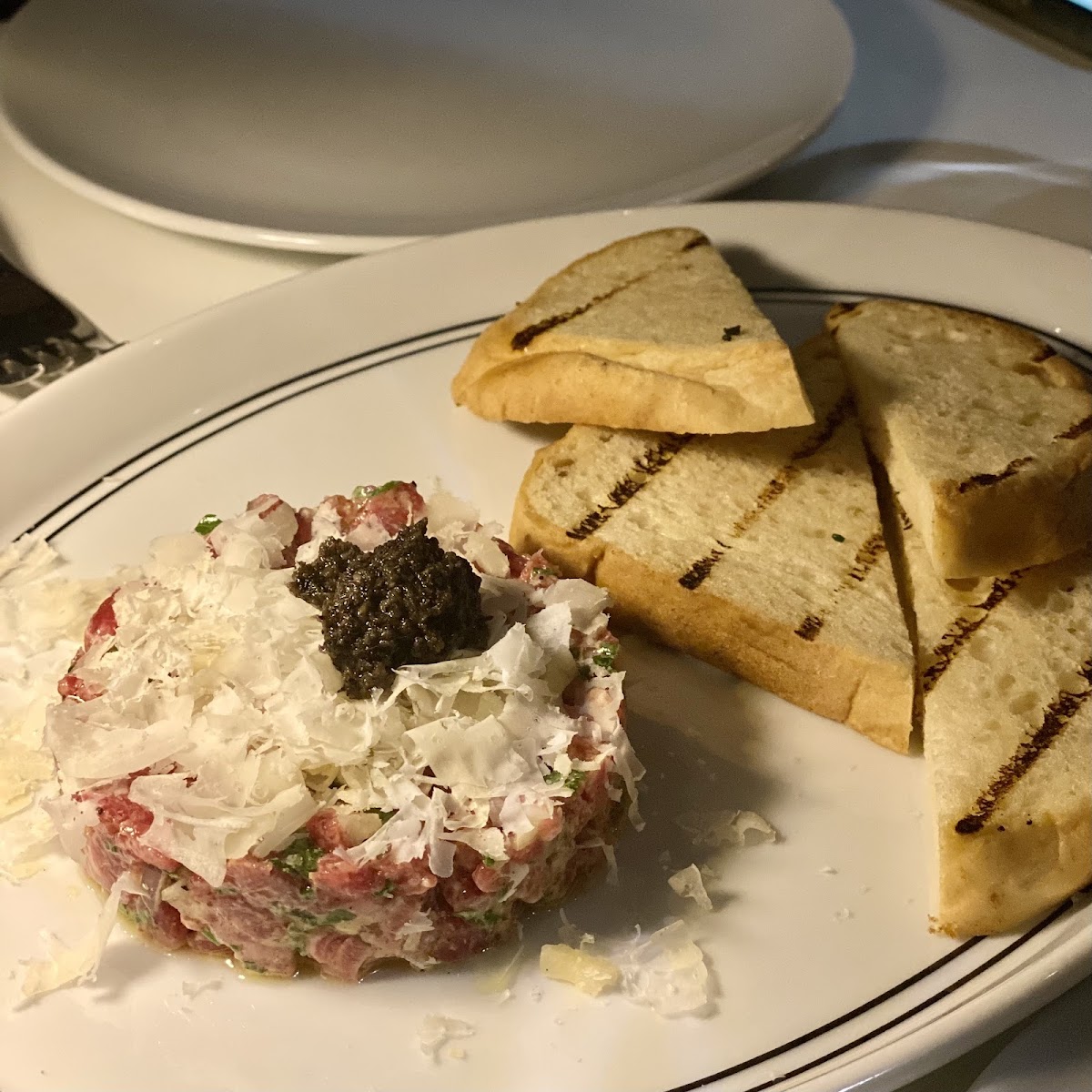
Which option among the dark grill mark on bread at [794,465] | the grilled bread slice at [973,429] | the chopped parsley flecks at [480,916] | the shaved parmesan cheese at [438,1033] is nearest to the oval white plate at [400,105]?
the grilled bread slice at [973,429]

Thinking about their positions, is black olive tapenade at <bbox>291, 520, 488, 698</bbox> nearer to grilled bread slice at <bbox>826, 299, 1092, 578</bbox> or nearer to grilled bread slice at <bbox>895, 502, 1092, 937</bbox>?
grilled bread slice at <bbox>895, 502, 1092, 937</bbox>

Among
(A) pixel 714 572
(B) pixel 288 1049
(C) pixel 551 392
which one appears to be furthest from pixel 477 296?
(B) pixel 288 1049

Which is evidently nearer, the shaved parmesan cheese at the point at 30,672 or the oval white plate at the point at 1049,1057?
the oval white plate at the point at 1049,1057

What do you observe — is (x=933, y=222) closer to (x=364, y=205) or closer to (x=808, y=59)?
(x=808, y=59)

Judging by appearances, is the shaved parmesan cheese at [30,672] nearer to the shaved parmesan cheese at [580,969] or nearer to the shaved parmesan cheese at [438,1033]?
the shaved parmesan cheese at [438,1033]

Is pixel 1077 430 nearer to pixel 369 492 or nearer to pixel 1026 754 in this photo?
pixel 1026 754

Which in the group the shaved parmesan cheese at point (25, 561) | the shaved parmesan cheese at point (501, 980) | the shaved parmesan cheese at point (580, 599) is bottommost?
the shaved parmesan cheese at point (25, 561)

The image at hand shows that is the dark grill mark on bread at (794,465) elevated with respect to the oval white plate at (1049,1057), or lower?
elevated
